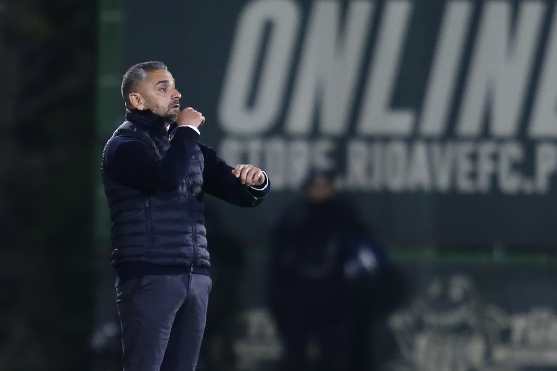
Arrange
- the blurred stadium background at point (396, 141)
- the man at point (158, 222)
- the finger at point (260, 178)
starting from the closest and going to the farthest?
1. the man at point (158, 222)
2. the finger at point (260, 178)
3. the blurred stadium background at point (396, 141)

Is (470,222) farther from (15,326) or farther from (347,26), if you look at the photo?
(15,326)

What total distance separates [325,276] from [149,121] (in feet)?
17.6

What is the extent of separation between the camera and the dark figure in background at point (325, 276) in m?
11.5

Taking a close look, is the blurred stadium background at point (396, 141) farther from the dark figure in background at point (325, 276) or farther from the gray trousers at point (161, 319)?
the gray trousers at point (161, 319)

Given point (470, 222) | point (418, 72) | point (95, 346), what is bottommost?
point (95, 346)

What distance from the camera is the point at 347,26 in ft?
38.2

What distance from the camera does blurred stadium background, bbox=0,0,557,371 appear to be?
1151cm

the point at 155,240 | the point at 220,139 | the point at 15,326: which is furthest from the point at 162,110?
the point at 15,326

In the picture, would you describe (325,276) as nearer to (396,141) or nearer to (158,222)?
(396,141)

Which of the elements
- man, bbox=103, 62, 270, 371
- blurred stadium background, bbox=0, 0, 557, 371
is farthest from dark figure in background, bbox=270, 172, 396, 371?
man, bbox=103, 62, 270, 371

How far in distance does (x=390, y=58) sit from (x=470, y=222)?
1227 millimetres

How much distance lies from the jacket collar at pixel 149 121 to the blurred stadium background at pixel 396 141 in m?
5.20

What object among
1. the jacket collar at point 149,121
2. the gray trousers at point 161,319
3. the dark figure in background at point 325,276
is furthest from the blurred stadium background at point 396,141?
the gray trousers at point 161,319

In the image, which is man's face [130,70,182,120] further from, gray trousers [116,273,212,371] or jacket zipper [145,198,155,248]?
gray trousers [116,273,212,371]
